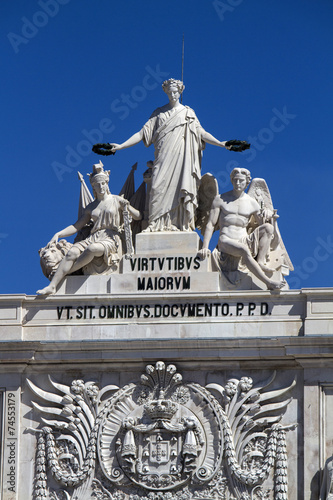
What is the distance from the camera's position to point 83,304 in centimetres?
3359

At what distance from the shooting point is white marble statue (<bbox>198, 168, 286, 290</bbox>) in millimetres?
33406

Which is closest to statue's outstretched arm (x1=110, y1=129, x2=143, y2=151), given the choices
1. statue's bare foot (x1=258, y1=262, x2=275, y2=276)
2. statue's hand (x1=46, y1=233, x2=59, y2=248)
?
statue's hand (x1=46, y1=233, x2=59, y2=248)

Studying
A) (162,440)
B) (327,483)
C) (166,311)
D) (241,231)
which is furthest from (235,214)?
(327,483)

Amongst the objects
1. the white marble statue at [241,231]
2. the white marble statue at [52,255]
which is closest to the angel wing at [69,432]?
the white marble statue at [52,255]

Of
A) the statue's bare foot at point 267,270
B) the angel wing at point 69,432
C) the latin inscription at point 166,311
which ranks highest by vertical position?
the statue's bare foot at point 267,270

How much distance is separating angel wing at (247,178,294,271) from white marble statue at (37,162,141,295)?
7.80 ft

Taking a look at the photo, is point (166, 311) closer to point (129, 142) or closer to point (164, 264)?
point (164, 264)

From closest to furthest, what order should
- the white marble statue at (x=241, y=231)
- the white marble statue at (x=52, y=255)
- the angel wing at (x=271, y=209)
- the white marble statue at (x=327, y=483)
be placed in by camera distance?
the white marble statue at (x=327, y=483) → the white marble statue at (x=241, y=231) → the angel wing at (x=271, y=209) → the white marble statue at (x=52, y=255)

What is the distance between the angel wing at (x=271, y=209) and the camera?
112 ft

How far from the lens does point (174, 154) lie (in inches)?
1379

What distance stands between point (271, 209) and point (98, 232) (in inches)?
136

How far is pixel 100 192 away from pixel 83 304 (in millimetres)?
2555

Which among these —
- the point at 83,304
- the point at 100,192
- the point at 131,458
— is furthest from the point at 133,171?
the point at 131,458

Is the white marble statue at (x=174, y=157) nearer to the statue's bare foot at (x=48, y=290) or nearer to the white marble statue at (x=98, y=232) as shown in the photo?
the white marble statue at (x=98, y=232)
